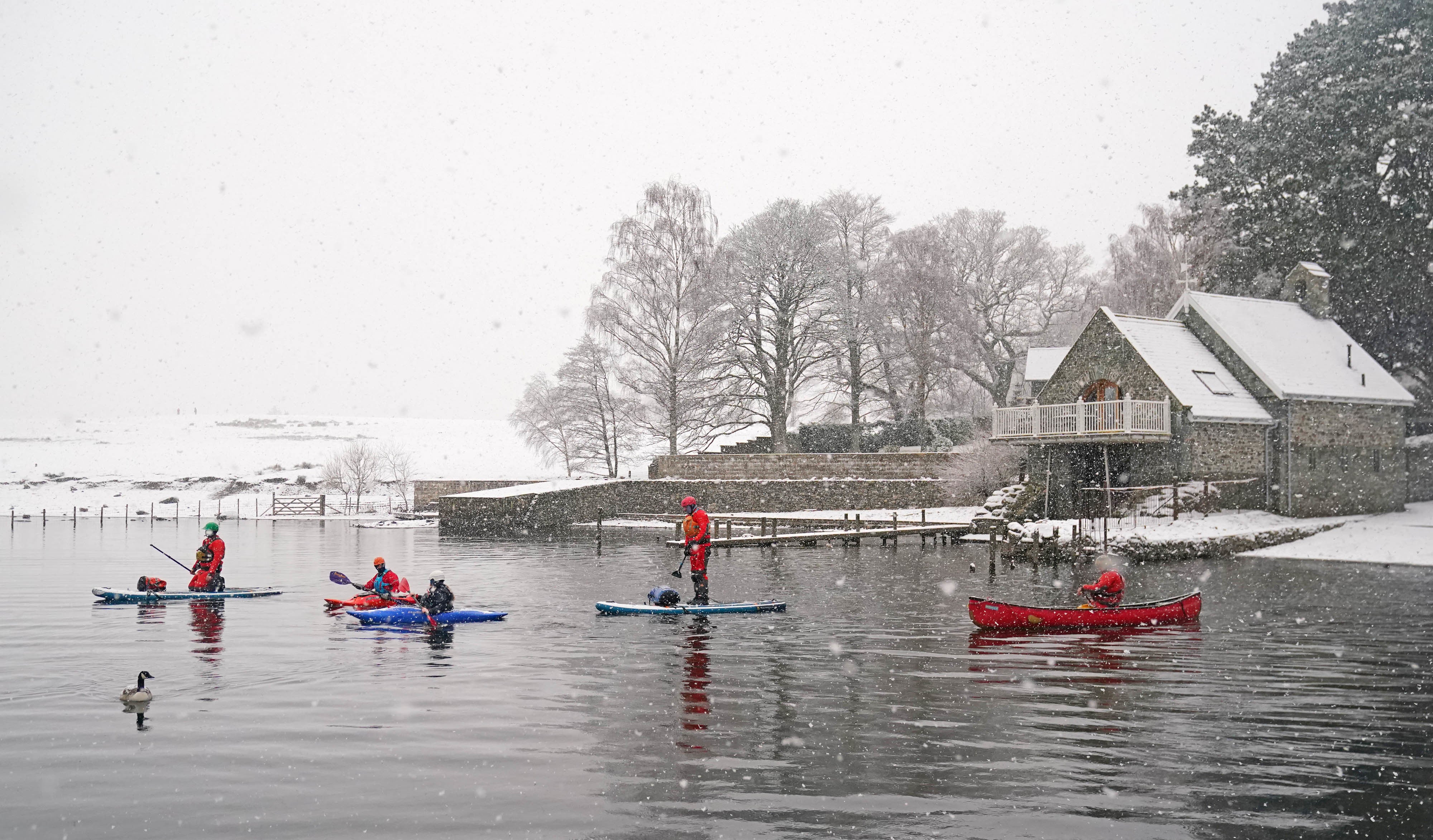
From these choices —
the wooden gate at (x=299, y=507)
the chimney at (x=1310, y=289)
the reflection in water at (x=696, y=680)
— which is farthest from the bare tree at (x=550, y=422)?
the reflection in water at (x=696, y=680)

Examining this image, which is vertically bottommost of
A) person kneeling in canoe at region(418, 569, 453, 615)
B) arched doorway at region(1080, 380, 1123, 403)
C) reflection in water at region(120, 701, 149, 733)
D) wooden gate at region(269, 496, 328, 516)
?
reflection in water at region(120, 701, 149, 733)

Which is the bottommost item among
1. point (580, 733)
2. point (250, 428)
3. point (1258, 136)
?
point (580, 733)

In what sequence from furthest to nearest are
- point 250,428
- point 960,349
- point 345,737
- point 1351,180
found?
point 250,428 → point 960,349 → point 1351,180 → point 345,737

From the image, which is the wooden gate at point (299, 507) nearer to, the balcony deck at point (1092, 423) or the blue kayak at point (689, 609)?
the balcony deck at point (1092, 423)

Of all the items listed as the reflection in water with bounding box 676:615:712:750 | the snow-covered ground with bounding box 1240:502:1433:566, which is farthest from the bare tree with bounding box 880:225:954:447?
the reflection in water with bounding box 676:615:712:750

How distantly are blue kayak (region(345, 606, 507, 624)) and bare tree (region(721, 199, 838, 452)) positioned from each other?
32.7 m

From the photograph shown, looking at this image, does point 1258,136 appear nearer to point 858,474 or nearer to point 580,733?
point 858,474

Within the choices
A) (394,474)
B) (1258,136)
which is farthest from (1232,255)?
(394,474)

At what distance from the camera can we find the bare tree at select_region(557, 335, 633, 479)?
55.8 meters

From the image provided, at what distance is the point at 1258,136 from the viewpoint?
46000mm

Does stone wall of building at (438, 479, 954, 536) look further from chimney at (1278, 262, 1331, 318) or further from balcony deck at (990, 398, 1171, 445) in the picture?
chimney at (1278, 262, 1331, 318)

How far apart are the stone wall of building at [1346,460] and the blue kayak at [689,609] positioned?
2382 cm

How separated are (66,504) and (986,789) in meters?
75.9

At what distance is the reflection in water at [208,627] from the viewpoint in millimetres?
16375
